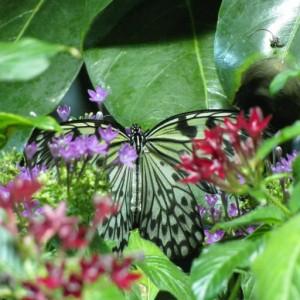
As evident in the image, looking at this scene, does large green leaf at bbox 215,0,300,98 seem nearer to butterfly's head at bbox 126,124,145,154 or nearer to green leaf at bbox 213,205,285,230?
butterfly's head at bbox 126,124,145,154

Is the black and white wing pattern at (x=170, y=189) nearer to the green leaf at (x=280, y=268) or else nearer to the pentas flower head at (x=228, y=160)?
the pentas flower head at (x=228, y=160)

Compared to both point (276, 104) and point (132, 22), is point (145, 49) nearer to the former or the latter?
point (132, 22)

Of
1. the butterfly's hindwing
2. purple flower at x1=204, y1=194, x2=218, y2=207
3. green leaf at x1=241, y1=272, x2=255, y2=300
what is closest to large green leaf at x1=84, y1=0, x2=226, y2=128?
the butterfly's hindwing

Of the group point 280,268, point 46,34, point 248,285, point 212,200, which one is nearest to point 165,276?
point 248,285

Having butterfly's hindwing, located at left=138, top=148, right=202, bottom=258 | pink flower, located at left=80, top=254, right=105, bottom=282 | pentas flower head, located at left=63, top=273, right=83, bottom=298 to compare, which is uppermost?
pink flower, located at left=80, top=254, right=105, bottom=282

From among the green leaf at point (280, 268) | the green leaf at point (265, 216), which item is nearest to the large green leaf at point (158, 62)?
the green leaf at point (265, 216)

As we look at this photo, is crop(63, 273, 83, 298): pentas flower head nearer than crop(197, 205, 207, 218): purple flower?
Yes
